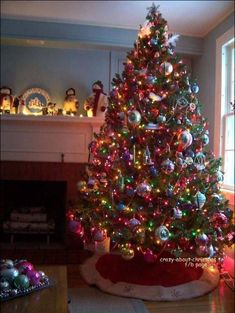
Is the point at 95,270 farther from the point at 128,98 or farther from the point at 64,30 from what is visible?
the point at 64,30

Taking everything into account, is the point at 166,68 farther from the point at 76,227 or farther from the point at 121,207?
the point at 76,227

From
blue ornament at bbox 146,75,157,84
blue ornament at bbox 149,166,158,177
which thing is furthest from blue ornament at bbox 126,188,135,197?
blue ornament at bbox 146,75,157,84

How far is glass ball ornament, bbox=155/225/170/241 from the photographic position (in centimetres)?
257

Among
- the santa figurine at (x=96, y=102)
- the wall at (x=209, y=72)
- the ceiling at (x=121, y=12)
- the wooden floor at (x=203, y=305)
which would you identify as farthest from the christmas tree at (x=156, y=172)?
the wall at (x=209, y=72)

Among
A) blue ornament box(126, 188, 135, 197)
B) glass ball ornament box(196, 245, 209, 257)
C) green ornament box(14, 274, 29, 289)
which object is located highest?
blue ornament box(126, 188, 135, 197)

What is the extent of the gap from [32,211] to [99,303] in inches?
68.6

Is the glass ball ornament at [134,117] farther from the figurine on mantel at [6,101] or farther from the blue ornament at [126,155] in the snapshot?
the figurine on mantel at [6,101]

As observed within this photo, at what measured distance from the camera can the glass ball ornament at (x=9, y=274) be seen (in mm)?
1858

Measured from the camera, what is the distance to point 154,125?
2.79 m

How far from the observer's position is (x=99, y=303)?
Answer: 2.55m

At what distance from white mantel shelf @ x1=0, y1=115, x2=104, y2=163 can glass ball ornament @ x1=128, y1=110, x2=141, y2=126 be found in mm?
1101

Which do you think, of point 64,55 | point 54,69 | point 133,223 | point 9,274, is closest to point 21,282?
point 9,274

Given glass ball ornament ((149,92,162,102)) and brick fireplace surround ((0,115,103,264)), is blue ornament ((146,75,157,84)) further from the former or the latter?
brick fireplace surround ((0,115,103,264))

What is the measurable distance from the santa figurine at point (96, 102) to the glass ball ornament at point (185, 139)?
54.2 inches
